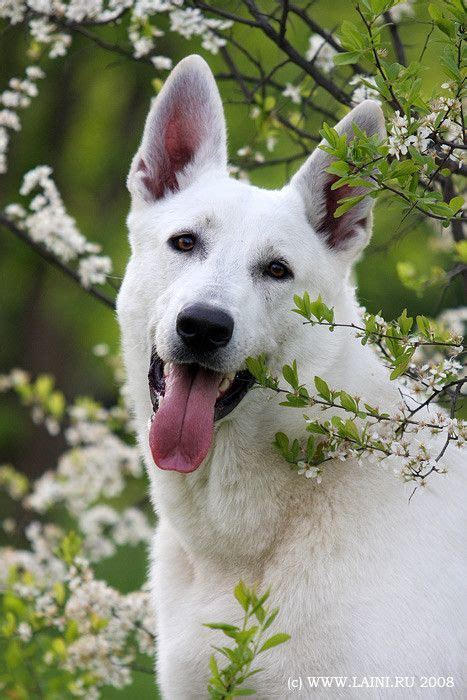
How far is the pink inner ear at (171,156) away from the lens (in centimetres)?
402

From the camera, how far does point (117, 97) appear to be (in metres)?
15.1

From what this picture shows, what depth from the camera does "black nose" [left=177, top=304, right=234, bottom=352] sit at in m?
3.22

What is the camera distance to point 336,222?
386 centimetres

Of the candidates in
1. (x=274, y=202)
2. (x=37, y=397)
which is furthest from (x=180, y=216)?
(x=37, y=397)

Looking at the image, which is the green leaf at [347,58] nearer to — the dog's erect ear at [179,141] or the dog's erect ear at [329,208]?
the dog's erect ear at [329,208]

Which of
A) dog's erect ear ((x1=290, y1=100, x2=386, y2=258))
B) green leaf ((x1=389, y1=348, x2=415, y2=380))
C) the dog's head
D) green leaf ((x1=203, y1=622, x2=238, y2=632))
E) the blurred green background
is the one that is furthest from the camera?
the blurred green background

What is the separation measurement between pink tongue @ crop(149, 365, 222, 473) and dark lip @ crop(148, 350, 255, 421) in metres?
0.05

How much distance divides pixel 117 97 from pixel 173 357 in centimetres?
1258

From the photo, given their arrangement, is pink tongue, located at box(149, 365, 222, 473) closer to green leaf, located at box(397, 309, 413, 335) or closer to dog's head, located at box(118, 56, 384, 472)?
dog's head, located at box(118, 56, 384, 472)

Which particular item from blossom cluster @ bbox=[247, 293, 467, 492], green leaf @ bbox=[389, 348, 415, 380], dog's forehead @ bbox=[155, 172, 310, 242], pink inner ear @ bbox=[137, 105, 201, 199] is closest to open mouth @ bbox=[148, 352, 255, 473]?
blossom cluster @ bbox=[247, 293, 467, 492]

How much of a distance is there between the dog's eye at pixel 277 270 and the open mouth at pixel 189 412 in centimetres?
42

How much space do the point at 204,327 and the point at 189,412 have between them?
330 millimetres

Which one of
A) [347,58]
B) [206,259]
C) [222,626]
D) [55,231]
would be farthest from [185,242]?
[55,231]

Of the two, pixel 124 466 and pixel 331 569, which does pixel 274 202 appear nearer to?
pixel 331 569
